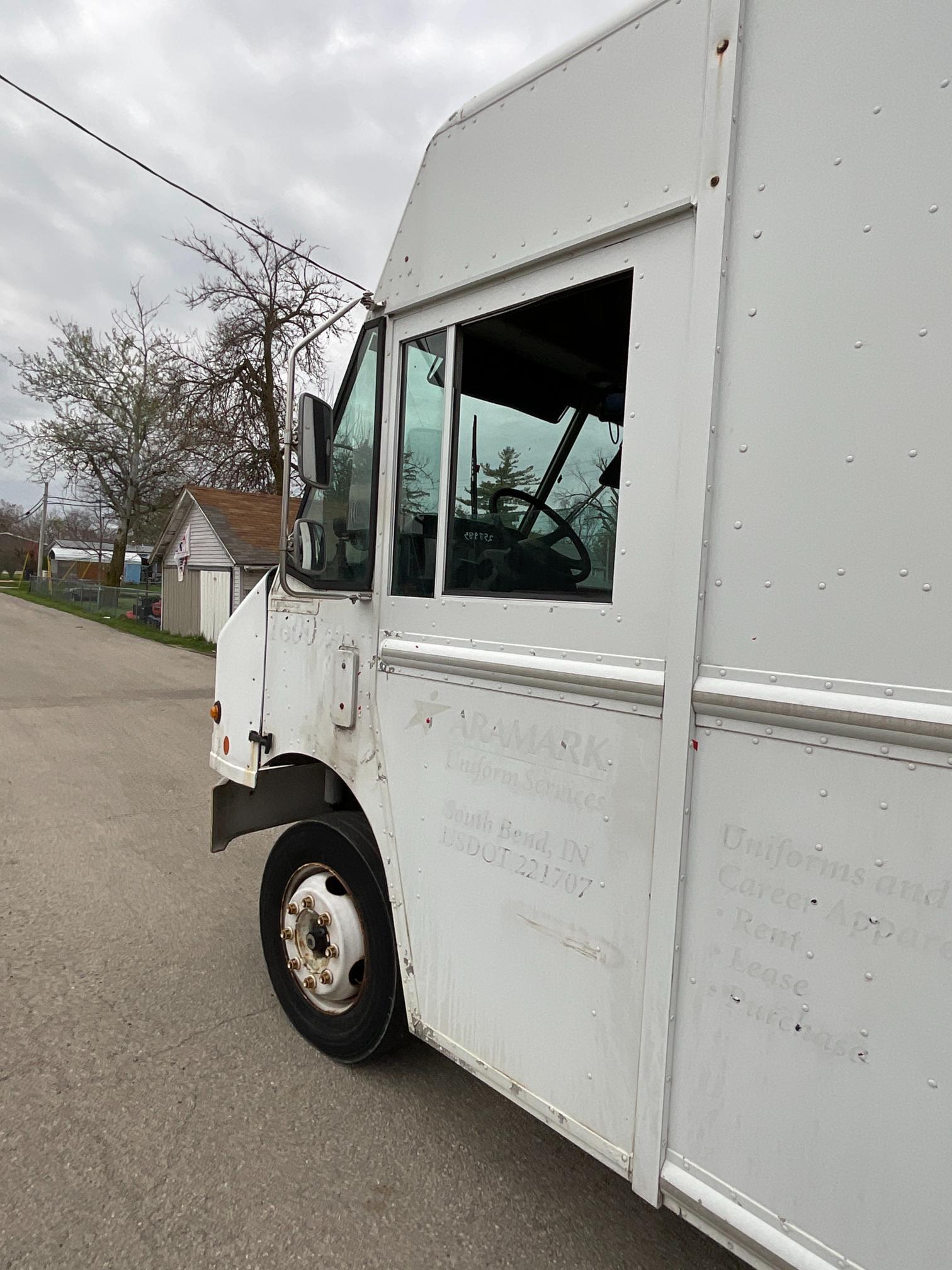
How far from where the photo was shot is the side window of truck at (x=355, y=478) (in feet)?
8.16

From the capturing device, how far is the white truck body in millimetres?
1346

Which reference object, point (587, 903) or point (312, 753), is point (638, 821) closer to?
point (587, 903)

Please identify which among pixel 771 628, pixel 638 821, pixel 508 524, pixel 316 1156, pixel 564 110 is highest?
pixel 564 110

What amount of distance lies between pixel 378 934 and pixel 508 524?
148 cm

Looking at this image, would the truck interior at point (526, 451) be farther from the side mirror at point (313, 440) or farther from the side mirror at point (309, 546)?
the side mirror at point (309, 546)

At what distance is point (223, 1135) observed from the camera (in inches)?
97.2

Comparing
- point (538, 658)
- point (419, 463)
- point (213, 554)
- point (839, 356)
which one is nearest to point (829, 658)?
point (839, 356)

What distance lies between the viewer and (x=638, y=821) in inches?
68.4

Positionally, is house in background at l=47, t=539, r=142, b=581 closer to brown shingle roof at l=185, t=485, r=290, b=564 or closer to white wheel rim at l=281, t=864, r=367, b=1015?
brown shingle roof at l=185, t=485, r=290, b=564

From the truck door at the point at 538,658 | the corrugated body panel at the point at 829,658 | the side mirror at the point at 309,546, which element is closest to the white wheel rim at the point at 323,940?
the truck door at the point at 538,658

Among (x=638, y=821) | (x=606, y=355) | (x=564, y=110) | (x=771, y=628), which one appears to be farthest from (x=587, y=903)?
(x=564, y=110)

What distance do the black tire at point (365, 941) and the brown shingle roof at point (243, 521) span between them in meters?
17.1

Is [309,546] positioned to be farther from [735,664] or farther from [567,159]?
[735,664]

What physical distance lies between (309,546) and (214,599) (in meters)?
Result: 18.9
